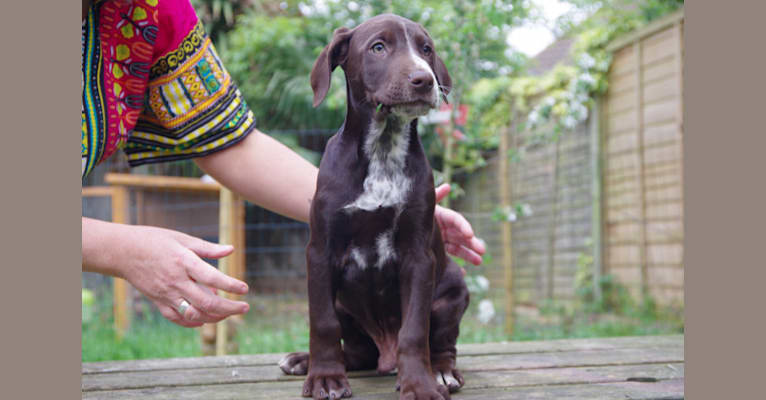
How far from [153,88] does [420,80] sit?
37.1 inches

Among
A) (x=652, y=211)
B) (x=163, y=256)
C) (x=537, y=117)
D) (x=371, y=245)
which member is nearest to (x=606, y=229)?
(x=652, y=211)

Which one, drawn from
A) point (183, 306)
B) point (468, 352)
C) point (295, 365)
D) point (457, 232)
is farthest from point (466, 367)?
point (183, 306)

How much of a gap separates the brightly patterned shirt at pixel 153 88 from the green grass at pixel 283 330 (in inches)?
84.4

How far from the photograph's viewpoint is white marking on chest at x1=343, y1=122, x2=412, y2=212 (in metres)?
1.81

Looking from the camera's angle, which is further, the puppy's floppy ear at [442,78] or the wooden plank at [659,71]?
the wooden plank at [659,71]

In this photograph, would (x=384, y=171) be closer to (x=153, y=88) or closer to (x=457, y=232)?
(x=457, y=232)

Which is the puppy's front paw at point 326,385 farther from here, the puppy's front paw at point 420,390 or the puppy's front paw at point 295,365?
the puppy's front paw at point 295,365

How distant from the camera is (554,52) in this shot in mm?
11820

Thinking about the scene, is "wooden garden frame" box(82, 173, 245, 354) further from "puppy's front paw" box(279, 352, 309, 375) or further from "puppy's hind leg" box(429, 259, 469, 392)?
"puppy's hind leg" box(429, 259, 469, 392)

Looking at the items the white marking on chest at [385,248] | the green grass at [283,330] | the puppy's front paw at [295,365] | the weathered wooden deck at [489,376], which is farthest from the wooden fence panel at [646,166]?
the white marking on chest at [385,248]

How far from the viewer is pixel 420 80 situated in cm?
169

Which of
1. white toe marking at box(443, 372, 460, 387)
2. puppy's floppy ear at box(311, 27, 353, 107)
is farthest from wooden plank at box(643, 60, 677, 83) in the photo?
white toe marking at box(443, 372, 460, 387)

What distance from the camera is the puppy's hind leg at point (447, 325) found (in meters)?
1.93

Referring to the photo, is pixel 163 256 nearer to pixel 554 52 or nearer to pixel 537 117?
pixel 537 117
